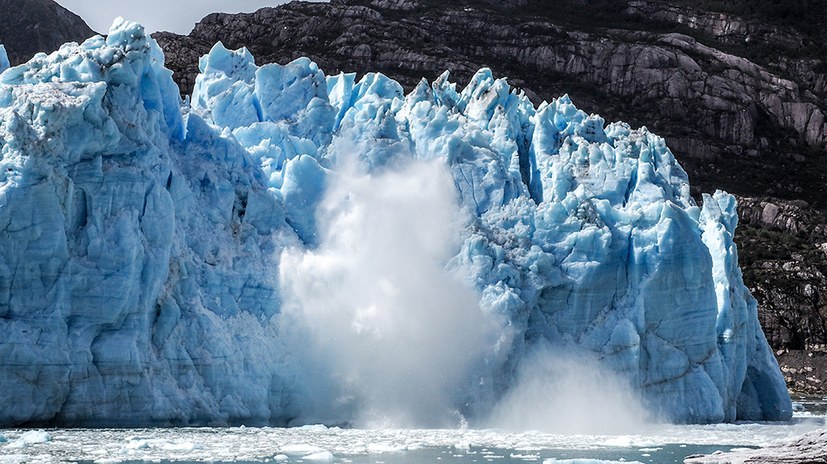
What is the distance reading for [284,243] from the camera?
27078mm

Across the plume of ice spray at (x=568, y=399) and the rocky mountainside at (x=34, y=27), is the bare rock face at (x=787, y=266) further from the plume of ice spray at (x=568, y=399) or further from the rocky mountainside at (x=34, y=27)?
the rocky mountainside at (x=34, y=27)

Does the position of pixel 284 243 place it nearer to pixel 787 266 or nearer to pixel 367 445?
pixel 367 445

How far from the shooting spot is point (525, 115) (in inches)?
1309

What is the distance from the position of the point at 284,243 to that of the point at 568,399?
8.01 meters

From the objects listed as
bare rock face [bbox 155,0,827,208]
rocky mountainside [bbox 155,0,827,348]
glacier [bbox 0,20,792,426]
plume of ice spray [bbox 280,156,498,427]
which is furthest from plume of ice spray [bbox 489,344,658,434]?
bare rock face [bbox 155,0,827,208]

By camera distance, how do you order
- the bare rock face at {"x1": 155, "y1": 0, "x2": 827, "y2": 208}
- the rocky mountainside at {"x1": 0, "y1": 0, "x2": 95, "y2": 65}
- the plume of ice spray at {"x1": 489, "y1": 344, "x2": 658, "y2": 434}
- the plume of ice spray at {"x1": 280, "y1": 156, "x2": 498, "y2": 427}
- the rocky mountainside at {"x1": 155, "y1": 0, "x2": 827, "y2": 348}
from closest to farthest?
the plume of ice spray at {"x1": 280, "y1": 156, "x2": 498, "y2": 427} < the plume of ice spray at {"x1": 489, "y1": 344, "x2": 658, "y2": 434} < the rocky mountainside at {"x1": 155, "y1": 0, "x2": 827, "y2": 348} < the bare rock face at {"x1": 155, "y1": 0, "x2": 827, "y2": 208} < the rocky mountainside at {"x1": 0, "y1": 0, "x2": 95, "y2": 65}

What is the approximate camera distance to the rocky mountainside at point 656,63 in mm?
77125

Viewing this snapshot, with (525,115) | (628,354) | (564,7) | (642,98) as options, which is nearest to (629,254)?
(628,354)

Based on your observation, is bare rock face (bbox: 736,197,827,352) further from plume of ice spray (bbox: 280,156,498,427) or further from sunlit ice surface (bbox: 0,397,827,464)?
plume of ice spray (bbox: 280,156,498,427)

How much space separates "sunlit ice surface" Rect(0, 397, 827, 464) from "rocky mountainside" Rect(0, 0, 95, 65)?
66.6 meters

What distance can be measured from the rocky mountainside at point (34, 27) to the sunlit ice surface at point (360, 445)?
218 ft

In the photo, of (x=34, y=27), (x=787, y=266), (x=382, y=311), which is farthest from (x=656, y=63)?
(x=382, y=311)

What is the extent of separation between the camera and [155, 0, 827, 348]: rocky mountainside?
253ft

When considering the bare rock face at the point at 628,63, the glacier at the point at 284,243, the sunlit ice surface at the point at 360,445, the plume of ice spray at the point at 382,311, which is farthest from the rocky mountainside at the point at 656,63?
the sunlit ice surface at the point at 360,445
